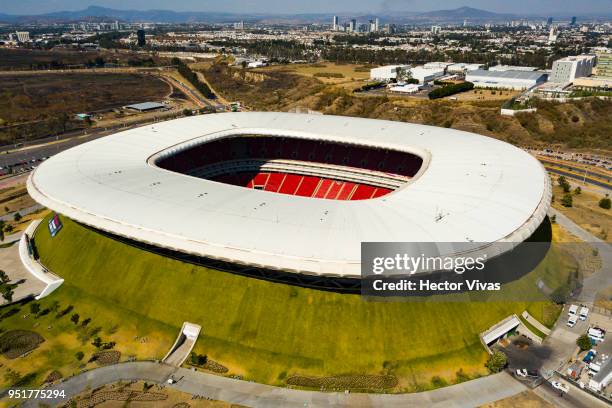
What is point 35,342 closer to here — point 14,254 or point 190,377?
point 190,377

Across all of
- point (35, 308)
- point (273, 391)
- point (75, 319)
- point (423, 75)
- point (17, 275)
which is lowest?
point (273, 391)

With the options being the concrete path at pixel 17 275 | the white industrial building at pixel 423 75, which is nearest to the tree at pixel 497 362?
the concrete path at pixel 17 275

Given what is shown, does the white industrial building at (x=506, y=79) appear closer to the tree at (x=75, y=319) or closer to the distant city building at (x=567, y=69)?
the distant city building at (x=567, y=69)

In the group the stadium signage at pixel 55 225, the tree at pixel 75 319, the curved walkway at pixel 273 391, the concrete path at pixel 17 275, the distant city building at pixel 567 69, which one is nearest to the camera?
the curved walkway at pixel 273 391

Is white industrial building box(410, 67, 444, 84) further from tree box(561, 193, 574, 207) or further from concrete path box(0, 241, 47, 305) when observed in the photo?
concrete path box(0, 241, 47, 305)

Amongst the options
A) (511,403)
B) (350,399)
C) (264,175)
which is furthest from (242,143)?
(511,403)

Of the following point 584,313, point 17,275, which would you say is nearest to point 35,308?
point 17,275

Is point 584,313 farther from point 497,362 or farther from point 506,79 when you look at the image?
point 506,79
